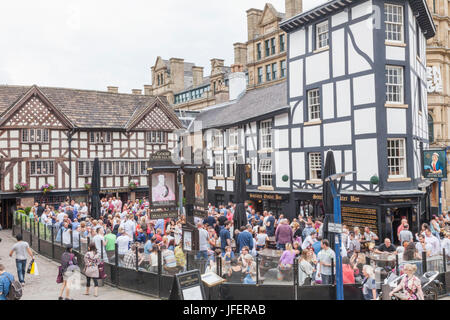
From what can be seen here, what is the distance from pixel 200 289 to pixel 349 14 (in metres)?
17.4

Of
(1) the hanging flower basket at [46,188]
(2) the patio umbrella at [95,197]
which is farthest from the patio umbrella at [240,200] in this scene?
(1) the hanging flower basket at [46,188]

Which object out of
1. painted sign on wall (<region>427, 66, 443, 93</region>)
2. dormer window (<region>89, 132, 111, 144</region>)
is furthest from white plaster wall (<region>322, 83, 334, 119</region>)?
dormer window (<region>89, 132, 111, 144</region>)

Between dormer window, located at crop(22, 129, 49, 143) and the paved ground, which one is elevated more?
dormer window, located at crop(22, 129, 49, 143)

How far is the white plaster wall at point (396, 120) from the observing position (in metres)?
19.8

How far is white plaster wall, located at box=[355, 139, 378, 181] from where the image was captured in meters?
19.8

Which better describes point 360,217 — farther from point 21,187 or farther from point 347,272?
point 21,187

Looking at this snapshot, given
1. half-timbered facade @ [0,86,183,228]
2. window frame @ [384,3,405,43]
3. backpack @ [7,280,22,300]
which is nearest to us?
backpack @ [7,280,22,300]

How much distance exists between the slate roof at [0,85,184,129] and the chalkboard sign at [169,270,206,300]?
26539 mm

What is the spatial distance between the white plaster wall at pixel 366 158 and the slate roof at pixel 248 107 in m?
5.96

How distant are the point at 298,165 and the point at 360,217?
216 inches

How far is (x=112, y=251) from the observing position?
14023 millimetres

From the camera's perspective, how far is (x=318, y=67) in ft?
75.4

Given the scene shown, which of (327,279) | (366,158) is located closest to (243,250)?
(327,279)

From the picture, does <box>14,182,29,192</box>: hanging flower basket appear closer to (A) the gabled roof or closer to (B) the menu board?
(A) the gabled roof
